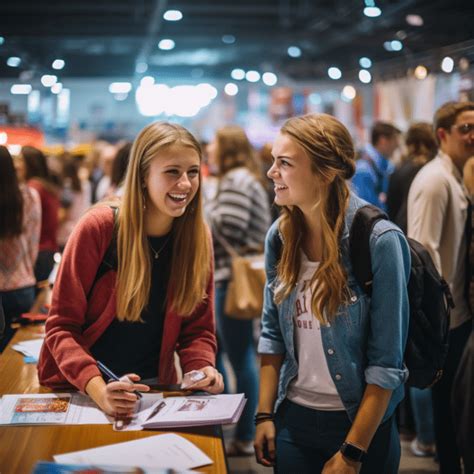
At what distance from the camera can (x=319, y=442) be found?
2.11 m

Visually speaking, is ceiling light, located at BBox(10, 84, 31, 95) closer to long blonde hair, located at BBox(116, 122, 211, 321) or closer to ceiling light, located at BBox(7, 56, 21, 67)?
ceiling light, located at BBox(7, 56, 21, 67)

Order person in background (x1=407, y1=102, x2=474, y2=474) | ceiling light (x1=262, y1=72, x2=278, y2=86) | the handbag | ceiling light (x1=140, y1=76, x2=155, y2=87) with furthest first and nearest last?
ceiling light (x1=140, y1=76, x2=155, y2=87)
ceiling light (x1=262, y1=72, x2=278, y2=86)
the handbag
person in background (x1=407, y1=102, x2=474, y2=474)

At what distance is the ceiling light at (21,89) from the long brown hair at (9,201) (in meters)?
0.79

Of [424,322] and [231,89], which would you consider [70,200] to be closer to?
[424,322]

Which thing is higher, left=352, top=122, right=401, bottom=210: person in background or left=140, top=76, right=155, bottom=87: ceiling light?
left=140, top=76, right=155, bottom=87: ceiling light

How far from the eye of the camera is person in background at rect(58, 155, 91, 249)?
24.4 feet

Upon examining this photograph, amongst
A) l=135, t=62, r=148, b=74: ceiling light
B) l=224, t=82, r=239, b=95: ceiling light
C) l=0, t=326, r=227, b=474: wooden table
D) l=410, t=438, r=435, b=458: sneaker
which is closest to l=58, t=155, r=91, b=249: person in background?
l=410, t=438, r=435, b=458: sneaker

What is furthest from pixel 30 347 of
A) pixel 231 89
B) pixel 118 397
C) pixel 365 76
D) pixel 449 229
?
pixel 231 89

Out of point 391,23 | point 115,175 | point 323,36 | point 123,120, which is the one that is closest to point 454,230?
point 115,175

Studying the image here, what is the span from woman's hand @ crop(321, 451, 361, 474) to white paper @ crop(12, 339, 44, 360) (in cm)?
139

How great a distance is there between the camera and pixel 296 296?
2178 mm

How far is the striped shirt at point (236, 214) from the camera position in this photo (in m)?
4.45

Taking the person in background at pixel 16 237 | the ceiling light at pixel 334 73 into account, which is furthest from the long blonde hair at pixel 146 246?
the ceiling light at pixel 334 73

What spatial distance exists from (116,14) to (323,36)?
4568mm
